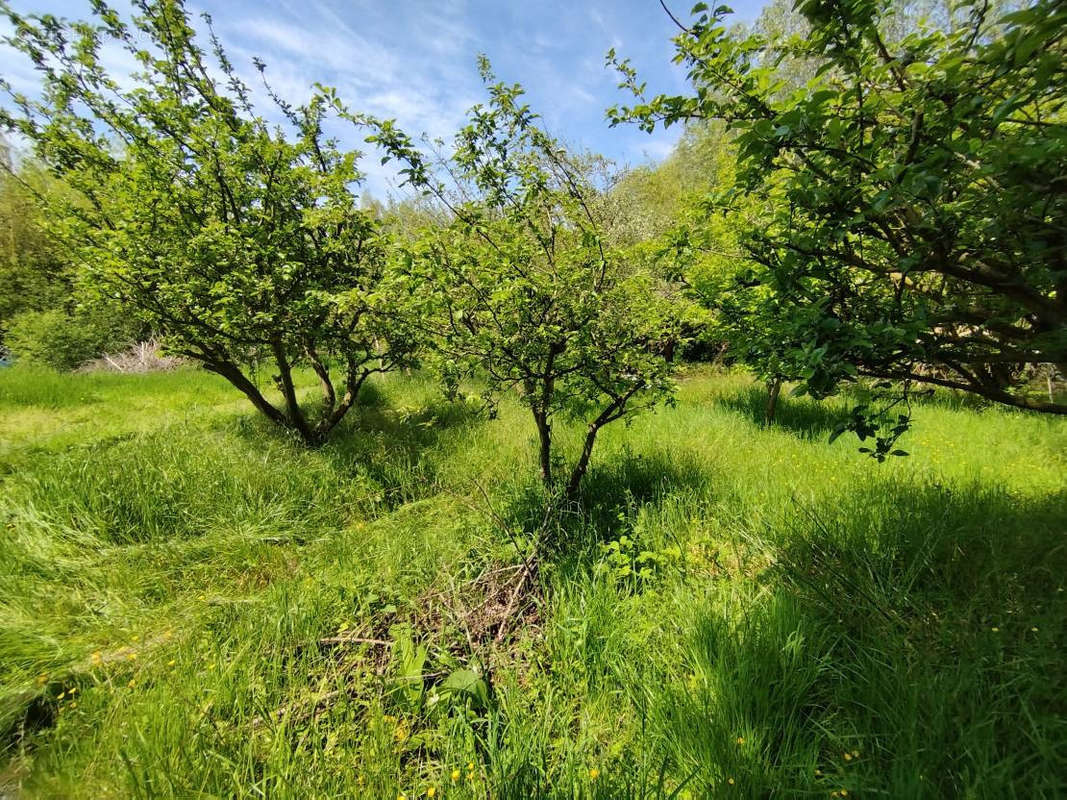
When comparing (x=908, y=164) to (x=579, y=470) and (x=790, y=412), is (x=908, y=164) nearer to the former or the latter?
(x=579, y=470)

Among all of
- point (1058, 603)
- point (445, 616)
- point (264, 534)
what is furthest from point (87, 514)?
point (1058, 603)

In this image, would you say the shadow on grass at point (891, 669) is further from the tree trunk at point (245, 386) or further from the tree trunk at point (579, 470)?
the tree trunk at point (245, 386)

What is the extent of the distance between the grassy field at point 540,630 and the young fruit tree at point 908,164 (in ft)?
Answer: 3.89

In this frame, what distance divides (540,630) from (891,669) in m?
1.87

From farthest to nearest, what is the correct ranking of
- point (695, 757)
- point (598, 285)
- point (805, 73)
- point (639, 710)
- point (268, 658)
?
1. point (805, 73)
2. point (598, 285)
3. point (268, 658)
4. point (639, 710)
5. point (695, 757)

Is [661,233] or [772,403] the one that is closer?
[661,233]

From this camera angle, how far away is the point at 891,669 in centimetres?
190

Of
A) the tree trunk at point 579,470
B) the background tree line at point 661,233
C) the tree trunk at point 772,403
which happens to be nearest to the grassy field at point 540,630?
the tree trunk at point 579,470

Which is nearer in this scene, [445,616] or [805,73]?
[445,616]

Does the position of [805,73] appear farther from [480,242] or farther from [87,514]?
[87,514]

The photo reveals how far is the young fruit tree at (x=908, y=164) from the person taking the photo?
1220mm

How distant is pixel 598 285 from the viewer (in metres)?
3.30

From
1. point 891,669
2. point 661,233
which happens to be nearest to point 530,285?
point 661,233

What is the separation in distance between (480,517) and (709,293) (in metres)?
3.00
